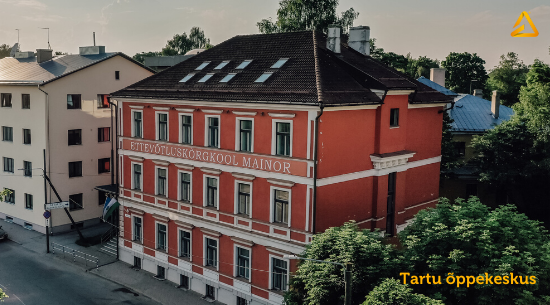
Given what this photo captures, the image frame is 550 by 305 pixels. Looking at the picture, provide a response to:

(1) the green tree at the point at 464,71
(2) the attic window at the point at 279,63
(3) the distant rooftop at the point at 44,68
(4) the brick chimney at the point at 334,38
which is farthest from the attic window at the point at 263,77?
(1) the green tree at the point at 464,71

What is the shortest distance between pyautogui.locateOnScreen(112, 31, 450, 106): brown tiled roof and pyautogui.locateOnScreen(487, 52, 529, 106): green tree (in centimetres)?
4799

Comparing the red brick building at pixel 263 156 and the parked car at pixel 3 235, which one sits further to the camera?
the parked car at pixel 3 235

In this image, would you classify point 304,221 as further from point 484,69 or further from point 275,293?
point 484,69

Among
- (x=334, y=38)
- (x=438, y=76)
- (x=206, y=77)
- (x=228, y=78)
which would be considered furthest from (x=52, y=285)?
(x=438, y=76)

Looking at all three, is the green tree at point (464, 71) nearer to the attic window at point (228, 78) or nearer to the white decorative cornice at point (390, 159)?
the white decorative cornice at point (390, 159)

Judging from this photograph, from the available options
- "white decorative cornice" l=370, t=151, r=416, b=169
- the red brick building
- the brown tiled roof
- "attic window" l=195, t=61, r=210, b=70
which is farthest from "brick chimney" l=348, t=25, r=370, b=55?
"attic window" l=195, t=61, r=210, b=70

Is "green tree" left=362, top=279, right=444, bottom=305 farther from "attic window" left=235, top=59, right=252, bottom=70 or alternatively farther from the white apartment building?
the white apartment building

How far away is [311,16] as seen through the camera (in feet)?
140

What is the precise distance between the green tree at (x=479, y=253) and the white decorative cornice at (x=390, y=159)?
17.3 feet

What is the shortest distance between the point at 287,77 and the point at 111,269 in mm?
15816

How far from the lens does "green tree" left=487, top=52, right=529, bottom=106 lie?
229 feet

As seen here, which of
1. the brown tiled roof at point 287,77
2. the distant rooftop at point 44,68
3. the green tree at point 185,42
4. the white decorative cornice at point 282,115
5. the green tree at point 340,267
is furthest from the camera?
the green tree at point 185,42

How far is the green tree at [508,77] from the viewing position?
69.9 metres

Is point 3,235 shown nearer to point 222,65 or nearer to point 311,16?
point 222,65
